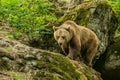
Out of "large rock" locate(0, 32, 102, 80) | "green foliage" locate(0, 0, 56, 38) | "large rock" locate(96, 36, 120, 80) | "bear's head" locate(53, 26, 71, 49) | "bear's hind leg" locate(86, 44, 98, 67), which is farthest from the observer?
"large rock" locate(96, 36, 120, 80)

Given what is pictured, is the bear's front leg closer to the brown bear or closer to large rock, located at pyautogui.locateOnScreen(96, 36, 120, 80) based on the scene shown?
the brown bear

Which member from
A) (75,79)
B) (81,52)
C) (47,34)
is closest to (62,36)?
(81,52)

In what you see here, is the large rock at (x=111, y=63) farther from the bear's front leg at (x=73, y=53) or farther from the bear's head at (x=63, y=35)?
the bear's head at (x=63, y=35)

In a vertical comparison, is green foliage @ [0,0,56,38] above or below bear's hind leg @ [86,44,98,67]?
above

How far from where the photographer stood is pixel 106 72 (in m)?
12.9

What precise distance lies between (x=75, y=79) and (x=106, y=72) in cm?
602

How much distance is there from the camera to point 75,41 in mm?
10281

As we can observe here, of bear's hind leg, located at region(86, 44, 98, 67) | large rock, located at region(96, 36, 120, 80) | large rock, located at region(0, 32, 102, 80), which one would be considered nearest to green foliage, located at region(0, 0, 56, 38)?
bear's hind leg, located at region(86, 44, 98, 67)

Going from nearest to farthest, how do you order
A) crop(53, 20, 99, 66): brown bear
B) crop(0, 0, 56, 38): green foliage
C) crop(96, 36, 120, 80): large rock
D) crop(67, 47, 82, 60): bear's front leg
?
crop(53, 20, 99, 66): brown bear → crop(67, 47, 82, 60): bear's front leg → crop(0, 0, 56, 38): green foliage → crop(96, 36, 120, 80): large rock

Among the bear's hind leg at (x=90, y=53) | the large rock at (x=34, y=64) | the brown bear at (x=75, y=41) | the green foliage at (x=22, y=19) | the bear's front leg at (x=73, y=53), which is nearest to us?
the large rock at (x=34, y=64)

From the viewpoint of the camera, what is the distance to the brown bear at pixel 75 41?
32.9ft

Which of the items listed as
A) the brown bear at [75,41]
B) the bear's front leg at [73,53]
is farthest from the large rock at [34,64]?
the bear's front leg at [73,53]

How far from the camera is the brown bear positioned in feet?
32.9

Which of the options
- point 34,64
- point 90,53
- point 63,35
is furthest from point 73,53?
point 34,64
